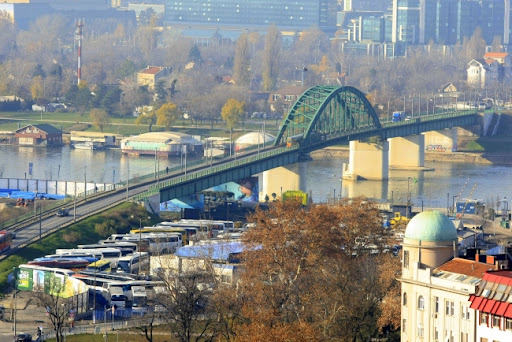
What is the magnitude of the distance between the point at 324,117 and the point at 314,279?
4136cm

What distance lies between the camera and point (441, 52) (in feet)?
446

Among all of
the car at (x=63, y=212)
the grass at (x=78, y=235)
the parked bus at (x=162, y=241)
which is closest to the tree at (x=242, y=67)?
the grass at (x=78, y=235)

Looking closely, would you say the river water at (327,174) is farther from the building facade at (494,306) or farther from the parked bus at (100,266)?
the building facade at (494,306)

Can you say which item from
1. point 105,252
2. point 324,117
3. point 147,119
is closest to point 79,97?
point 147,119

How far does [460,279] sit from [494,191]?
123 feet

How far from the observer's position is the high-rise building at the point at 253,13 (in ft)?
542

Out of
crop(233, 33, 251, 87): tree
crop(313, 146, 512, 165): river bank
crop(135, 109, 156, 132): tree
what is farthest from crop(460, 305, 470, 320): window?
crop(233, 33, 251, 87): tree

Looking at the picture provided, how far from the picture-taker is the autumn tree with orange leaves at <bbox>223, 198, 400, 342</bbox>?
102 ft

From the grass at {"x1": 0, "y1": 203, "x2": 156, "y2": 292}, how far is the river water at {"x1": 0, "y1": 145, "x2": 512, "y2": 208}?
1058cm

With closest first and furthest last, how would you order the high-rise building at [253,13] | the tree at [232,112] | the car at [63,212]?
the car at [63,212], the tree at [232,112], the high-rise building at [253,13]

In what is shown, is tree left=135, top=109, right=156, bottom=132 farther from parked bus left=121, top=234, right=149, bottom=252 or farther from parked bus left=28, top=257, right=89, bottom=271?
parked bus left=28, top=257, right=89, bottom=271

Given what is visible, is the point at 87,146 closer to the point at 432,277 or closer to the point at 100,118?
the point at 100,118

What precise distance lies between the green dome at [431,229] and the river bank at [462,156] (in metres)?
52.6

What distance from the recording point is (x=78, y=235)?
47312mm
